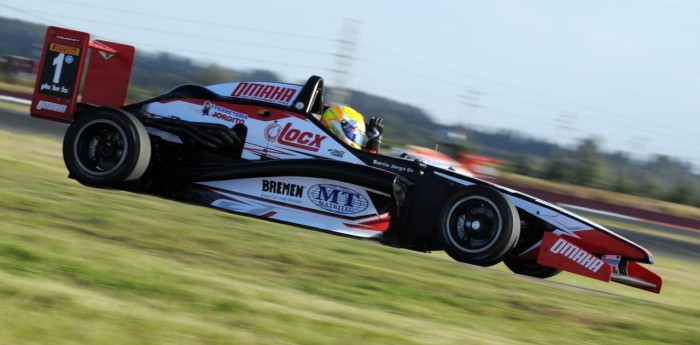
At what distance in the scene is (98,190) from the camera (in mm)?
8367

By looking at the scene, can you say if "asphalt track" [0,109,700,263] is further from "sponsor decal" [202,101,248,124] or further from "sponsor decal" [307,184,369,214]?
"sponsor decal" [202,101,248,124]

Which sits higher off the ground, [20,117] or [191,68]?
[191,68]

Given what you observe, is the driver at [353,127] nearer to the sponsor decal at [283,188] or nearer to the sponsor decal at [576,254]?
the sponsor decal at [283,188]

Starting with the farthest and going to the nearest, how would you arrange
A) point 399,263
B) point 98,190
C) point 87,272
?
point 98,190 < point 399,263 < point 87,272

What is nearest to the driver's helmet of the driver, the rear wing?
the driver

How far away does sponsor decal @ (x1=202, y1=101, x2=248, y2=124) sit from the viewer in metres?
7.97

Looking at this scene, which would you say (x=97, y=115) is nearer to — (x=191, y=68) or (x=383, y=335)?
(x=383, y=335)

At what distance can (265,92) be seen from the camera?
806cm

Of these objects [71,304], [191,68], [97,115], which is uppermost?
[191,68]

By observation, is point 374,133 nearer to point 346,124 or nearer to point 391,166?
point 346,124

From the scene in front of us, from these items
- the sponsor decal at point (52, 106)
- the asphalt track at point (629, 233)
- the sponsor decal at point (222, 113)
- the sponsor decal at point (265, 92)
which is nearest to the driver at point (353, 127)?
the sponsor decal at point (265, 92)

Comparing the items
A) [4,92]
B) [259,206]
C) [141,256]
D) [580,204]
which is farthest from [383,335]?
[4,92]

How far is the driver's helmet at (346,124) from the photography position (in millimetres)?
7871

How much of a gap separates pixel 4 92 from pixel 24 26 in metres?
2.37
